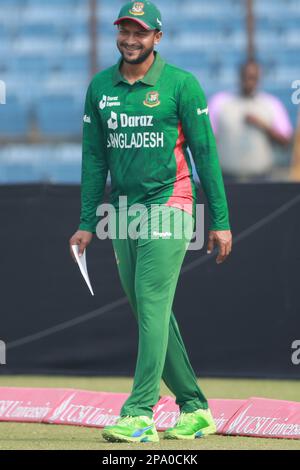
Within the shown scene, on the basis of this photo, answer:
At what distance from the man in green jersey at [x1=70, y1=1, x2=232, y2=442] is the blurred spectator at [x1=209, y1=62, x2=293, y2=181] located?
18.1ft

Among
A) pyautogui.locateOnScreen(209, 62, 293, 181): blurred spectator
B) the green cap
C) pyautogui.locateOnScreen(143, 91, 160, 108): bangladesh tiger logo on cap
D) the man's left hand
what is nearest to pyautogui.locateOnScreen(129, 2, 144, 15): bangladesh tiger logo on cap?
the green cap

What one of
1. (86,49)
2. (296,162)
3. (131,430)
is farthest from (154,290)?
(86,49)

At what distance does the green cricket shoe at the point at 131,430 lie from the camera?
5.61 m

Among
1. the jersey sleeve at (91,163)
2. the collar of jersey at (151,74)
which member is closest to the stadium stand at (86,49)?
the jersey sleeve at (91,163)

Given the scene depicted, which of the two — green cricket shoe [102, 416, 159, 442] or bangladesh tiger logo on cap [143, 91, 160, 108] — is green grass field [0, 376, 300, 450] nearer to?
green cricket shoe [102, 416, 159, 442]

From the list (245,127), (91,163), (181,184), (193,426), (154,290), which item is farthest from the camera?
(245,127)

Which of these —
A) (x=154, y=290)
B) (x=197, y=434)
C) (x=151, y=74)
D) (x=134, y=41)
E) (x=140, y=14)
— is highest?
(x=140, y=14)

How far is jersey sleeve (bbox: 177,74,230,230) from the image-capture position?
5.73 metres

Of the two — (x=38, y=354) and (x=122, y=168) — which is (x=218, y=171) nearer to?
→ (x=122, y=168)

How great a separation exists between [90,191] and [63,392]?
153cm

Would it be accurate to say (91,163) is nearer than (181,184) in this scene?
No

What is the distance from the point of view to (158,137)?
18.9 ft

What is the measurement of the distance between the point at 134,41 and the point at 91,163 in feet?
2.30

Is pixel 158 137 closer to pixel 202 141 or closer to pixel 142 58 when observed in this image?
pixel 202 141
